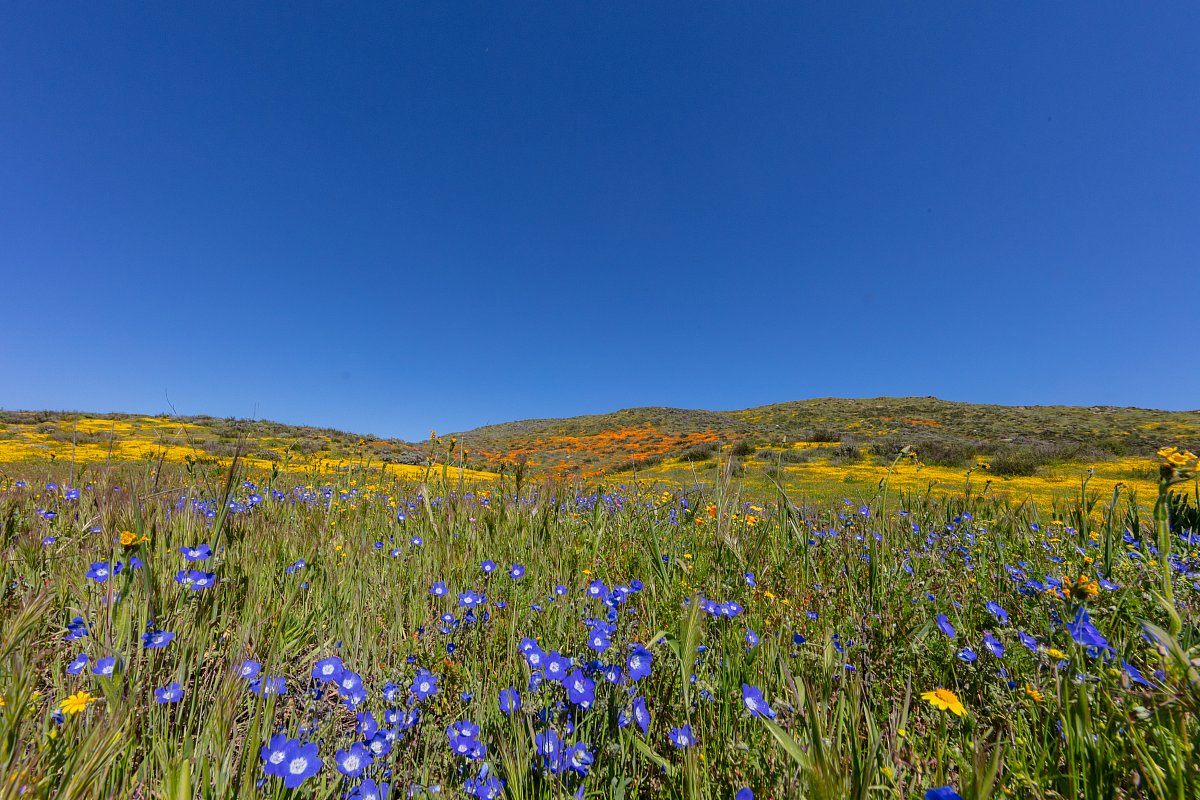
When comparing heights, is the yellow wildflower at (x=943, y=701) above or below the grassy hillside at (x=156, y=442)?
below

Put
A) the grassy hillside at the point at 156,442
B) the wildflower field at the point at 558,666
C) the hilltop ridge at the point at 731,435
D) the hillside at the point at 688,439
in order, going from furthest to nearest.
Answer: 1. the hilltop ridge at the point at 731,435
2. the hillside at the point at 688,439
3. the grassy hillside at the point at 156,442
4. the wildflower field at the point at 558,666

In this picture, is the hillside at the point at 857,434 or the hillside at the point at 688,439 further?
the hillside at the point at 857,434

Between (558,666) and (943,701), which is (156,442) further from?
(943,701)

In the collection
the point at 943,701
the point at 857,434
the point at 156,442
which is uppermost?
the point at 857,434

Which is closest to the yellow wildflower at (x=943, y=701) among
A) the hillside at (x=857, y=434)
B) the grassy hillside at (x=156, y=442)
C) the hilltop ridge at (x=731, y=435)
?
the hilltop ridge at (x=731, y=435)

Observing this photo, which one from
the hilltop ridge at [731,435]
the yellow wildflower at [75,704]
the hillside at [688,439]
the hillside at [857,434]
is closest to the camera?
the yellow wildflower at [75,704]

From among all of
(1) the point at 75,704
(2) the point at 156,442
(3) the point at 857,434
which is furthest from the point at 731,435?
(1) the point at 75,704

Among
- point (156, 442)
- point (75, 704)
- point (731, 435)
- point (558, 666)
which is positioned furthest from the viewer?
point (731, 435)

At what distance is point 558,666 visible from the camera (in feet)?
5.47

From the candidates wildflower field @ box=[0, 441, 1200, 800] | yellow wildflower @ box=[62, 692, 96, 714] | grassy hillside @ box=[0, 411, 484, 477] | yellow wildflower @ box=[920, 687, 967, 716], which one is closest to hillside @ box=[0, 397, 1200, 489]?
grassy hillside @ box=[0, 411, 484, 477]

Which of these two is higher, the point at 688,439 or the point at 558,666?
the point at 688,439

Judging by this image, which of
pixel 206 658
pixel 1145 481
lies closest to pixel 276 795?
pixel 206 658

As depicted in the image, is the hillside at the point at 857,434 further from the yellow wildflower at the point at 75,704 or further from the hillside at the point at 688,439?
the yellow wildflower at the point at 75,704

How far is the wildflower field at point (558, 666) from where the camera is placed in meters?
1.25
